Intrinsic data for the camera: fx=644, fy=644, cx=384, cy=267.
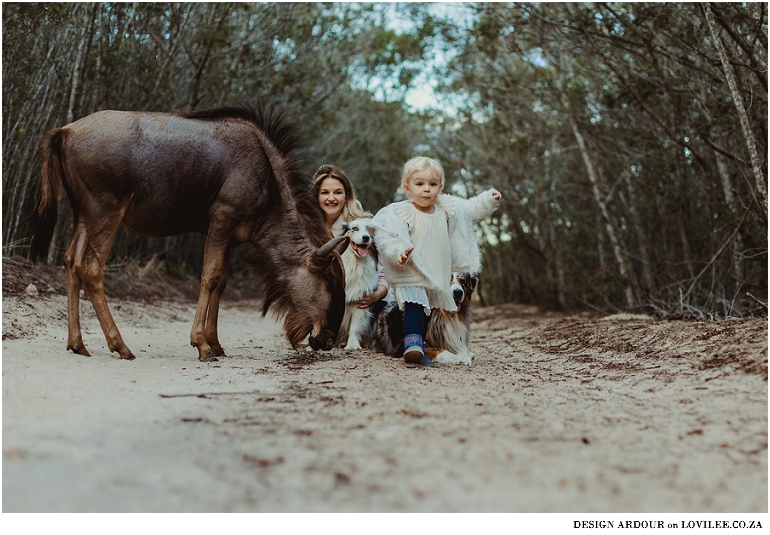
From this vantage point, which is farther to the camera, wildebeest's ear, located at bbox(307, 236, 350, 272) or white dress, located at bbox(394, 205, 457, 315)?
white dress, located at bbox(394, 205, 457, 315)

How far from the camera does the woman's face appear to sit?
19.4 feet

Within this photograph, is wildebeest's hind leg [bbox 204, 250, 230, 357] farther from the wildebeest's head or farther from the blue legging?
the blue legging

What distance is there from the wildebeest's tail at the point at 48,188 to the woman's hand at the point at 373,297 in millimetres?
2504

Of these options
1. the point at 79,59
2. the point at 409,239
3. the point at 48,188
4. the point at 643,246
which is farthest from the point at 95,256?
the point at 643,246

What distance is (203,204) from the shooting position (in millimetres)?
4824

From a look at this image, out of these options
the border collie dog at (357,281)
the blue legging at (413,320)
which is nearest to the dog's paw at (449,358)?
the blue legging at (413,320)

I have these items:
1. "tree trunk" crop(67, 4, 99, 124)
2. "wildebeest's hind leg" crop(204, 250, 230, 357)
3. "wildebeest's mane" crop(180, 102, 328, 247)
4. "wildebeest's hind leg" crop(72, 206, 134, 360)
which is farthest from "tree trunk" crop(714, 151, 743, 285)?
"tree trunk" crop(67, 4, 99, 124)

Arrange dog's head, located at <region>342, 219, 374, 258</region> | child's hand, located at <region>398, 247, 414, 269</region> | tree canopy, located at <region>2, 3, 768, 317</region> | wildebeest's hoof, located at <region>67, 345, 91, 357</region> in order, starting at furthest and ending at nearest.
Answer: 1. tree canopy, located at <region>2, 3, 768, 317</region>
2. dog's head, located at <region>342, 219, 374, 258</region>
3. child's hand, located at <region>398, 247, 414, 269</region>
4. wildebeest's hoof, located at <region>67, 345, 91, 357</region>

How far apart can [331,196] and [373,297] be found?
1.03 meters

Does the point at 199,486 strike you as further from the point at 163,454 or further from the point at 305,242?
the point at 305,242

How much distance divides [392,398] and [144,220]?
257 centimetres

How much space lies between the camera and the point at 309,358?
205 inches

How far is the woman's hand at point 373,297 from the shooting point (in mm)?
5625

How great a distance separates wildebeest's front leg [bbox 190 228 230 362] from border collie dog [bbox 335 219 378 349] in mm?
955
